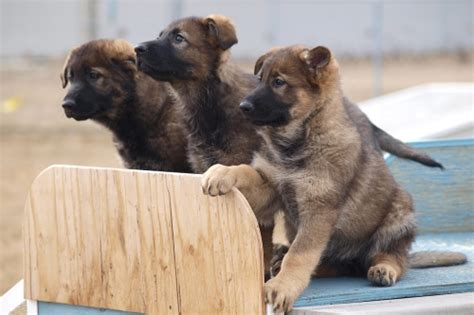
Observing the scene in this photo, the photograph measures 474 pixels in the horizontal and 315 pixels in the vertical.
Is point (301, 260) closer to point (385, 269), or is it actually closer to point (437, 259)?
point (385, 269)

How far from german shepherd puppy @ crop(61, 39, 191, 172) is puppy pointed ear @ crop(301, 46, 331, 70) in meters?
0.92

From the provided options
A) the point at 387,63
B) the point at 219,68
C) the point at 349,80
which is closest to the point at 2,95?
the point at 349,80

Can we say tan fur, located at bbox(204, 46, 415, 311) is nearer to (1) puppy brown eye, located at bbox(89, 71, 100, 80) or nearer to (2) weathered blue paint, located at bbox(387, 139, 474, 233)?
(1) puppy brown eye, located at bbox(89, 71, 100, 80)

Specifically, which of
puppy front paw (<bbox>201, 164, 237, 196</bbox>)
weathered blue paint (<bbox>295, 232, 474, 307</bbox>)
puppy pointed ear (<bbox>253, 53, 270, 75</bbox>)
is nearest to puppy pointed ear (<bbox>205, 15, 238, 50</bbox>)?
puppy pointed ear (<bbox>253, 53, 270, 75</bbox>)

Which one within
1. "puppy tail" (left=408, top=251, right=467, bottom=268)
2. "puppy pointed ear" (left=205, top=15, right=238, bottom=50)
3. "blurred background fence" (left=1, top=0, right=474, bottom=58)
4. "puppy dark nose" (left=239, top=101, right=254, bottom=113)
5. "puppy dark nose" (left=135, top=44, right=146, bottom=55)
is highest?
"puppy pointed ear" (left=205, top=15, right=238, bottom=50)

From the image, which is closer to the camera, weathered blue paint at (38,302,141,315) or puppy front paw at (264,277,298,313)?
puppy front paw at (264,277,298,313)

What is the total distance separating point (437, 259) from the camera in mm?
4758

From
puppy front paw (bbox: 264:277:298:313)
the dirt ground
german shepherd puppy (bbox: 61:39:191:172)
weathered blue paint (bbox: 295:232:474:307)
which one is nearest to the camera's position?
puppy front paw (bbox: 264:277:298:313)

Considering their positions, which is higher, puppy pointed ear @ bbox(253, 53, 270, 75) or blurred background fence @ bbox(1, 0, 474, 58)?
puppy pointed ear @ bbox(253, 53, 270, 75)

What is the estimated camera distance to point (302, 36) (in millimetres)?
22875

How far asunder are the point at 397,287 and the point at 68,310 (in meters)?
1.42

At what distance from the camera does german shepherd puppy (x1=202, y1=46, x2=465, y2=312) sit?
13.5 ft

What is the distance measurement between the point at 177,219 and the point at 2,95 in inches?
592

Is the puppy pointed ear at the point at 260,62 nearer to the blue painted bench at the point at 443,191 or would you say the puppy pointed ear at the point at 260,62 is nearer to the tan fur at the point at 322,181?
the tan fur at the point at 322,181
